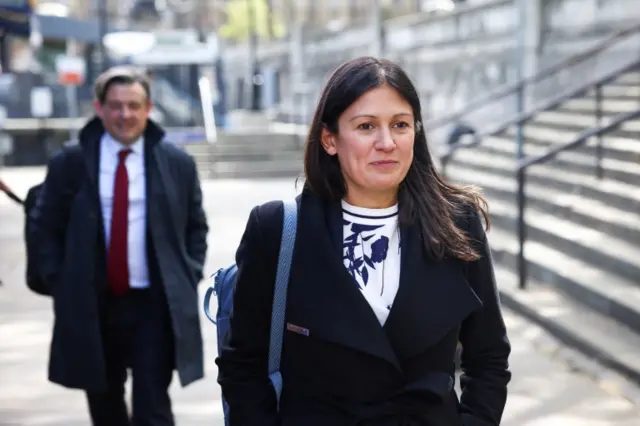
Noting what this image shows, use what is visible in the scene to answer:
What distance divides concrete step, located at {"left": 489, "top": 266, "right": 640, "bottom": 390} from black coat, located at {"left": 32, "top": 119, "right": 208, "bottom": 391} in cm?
305

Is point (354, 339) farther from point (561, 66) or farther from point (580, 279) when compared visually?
point (561, 66)

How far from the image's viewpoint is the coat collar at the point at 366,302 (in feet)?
8.15

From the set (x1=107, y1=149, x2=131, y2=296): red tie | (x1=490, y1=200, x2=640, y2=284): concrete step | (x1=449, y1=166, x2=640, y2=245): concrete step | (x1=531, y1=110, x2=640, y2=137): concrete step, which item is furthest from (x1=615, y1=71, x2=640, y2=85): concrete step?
(x1=107, y1=149, x2=131, y2=296): red tie

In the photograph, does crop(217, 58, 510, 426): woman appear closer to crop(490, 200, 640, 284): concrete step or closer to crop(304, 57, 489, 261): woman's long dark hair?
crop(304, 57, 489, 261): woman's long dark hair

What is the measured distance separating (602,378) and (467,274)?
4388mm

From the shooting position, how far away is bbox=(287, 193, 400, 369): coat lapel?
2.47 meters

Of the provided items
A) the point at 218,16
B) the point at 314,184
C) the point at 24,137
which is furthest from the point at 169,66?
the point at 218,16

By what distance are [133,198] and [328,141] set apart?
230 centimetres

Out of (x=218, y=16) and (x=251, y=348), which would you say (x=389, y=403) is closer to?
(x=251, y=348)

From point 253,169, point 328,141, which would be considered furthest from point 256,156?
point 328,141

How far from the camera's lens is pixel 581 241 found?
9.32 m

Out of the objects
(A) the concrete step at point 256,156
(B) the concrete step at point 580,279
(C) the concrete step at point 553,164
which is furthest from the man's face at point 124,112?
(A) the concrete step at point 256,156

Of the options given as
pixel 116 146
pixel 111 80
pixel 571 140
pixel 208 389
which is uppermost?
pixel 111 80

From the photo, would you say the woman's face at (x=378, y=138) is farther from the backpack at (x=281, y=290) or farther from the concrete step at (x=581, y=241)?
the concrete step at (x=581, y=241)
